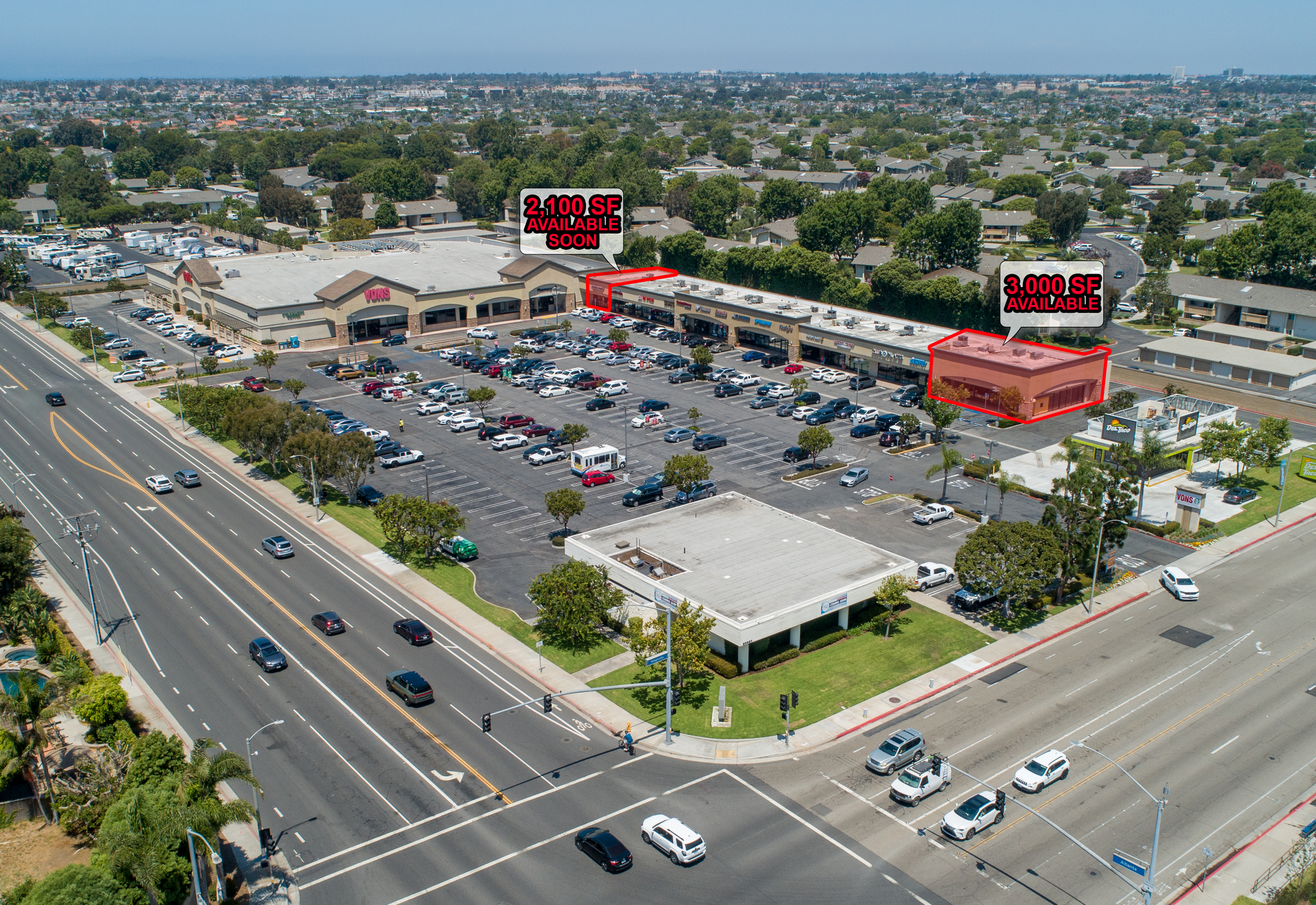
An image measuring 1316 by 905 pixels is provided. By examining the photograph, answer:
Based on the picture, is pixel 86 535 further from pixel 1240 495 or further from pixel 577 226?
pixel 577 226

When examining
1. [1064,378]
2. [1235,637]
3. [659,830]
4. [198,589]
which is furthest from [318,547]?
[1064,378]

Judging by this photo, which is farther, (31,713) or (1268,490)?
(1268,490)

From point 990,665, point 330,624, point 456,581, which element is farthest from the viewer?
point 456,581

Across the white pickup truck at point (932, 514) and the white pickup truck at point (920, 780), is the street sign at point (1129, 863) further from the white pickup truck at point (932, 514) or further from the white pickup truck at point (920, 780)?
the white pickup truck at point (932, 514)

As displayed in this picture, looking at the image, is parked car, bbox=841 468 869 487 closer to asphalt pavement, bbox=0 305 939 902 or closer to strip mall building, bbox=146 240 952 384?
strip mall building, bbox=146 240 952 384

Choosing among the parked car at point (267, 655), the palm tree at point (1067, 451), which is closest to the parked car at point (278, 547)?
the parked car at point (267, 655)

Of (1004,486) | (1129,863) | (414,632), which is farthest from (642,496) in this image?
(1129,863)
